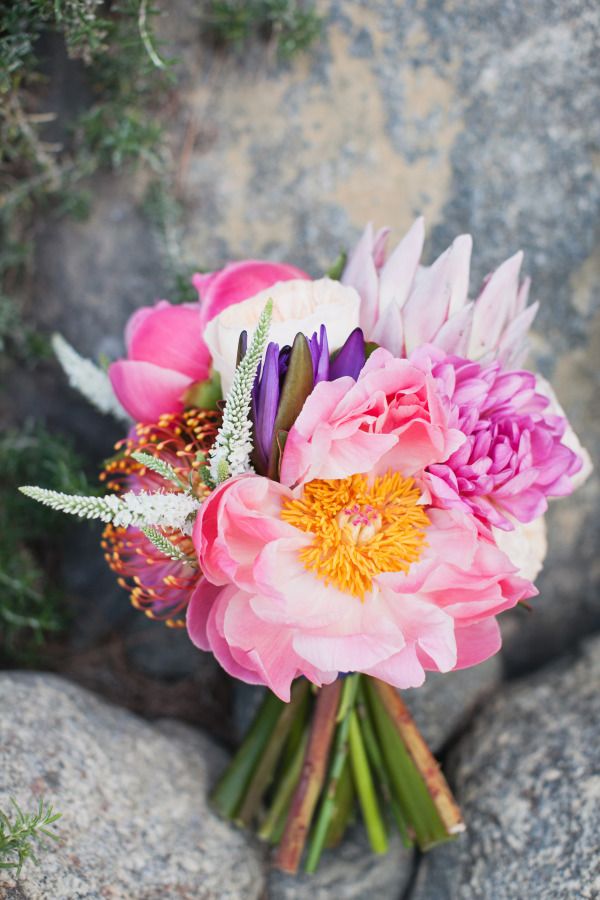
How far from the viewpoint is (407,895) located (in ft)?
3.95

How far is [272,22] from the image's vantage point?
1.27 metres

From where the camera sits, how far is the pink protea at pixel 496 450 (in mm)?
815

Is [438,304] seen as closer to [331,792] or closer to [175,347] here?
[175,347]

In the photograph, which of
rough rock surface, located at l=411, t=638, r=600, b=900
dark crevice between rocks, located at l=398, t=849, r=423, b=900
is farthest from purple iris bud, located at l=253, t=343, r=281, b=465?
dark crevice between rocks, located at l=398, t=849, r=423, b=900

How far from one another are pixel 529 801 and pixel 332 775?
27 cm

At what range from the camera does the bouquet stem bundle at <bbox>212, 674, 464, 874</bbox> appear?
113 centimetres

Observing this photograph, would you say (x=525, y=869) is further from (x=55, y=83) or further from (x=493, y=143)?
(x=55, y=83)

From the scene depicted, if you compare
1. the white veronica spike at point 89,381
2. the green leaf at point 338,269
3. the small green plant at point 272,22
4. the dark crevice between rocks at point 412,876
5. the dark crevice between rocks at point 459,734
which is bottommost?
the dark crevice between rocks at point 412,876

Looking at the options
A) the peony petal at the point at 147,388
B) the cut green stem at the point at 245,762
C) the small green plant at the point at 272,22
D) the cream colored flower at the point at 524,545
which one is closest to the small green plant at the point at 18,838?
the cut green stem at the point at 245,762

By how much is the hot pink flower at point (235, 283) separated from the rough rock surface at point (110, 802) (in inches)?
22.6

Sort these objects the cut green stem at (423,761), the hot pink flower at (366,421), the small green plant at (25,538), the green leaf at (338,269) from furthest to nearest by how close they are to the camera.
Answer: the small green plant at (25,538) → the cut green stem at (423,761) → the green leaf at (338,269) → the hot pink flower at (366,421)

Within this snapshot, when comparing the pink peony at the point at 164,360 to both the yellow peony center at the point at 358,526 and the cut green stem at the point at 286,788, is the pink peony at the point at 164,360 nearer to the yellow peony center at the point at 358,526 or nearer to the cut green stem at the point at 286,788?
the yellow peony center at the point at 358,526


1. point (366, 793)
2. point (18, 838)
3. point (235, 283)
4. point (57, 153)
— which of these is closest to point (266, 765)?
point (366, 793)

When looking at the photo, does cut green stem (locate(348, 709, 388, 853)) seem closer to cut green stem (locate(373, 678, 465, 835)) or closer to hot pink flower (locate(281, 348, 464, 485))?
cut green stem (locate(373, 678, 465, 835))
